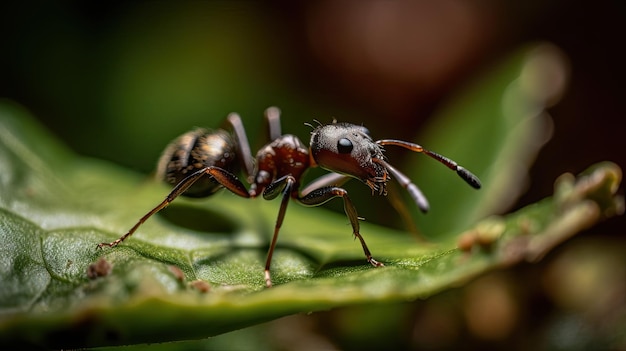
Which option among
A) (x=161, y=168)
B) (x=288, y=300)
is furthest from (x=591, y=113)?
(x=288, y=300)

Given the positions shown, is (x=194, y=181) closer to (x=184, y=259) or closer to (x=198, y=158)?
(x=198, y=158)

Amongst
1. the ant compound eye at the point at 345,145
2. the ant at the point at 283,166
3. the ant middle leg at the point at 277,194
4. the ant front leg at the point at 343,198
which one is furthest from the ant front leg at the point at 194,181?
the ant compound eye at the point at 345,145

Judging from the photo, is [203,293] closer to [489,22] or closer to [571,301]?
[571,301]

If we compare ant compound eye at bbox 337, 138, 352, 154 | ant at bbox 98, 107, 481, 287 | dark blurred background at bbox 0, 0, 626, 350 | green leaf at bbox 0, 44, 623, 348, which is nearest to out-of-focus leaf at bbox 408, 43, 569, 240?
dark blurred background at bbox 0, 0, 626, 350

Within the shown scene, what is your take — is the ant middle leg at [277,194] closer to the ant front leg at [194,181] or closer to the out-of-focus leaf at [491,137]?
the ant front leg at [194,181]

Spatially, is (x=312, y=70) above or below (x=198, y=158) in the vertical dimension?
above

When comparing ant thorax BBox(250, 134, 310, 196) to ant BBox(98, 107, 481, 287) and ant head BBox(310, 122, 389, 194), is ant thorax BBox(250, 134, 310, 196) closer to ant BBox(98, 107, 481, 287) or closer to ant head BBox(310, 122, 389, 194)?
ant BBox(98, 107, 481, 287)

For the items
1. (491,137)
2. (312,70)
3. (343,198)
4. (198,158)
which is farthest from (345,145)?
(312,70)
